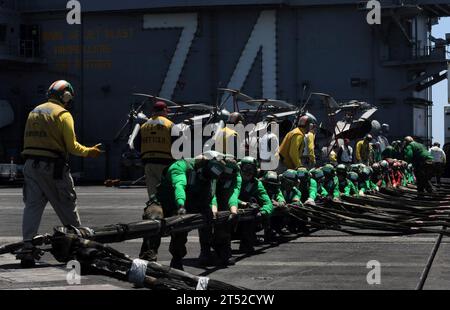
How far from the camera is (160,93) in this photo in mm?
42188

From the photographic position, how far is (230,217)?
10195mm

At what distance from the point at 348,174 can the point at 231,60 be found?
2515cm

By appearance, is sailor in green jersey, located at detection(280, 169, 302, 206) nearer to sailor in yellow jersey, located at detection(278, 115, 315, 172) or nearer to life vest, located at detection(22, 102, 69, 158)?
sailor in yellow jersey, located at detection(278, 115, 315, 172)

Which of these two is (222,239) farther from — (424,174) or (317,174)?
(424,174)

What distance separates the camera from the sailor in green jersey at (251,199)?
1159 centimetres

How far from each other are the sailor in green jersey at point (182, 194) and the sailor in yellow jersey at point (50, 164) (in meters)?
0.96

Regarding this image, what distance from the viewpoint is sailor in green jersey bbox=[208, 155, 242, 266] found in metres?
10.3

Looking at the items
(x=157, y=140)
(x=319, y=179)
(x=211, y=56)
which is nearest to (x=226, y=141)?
(x=157, y=140)

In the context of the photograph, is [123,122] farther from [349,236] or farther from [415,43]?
[349,236]

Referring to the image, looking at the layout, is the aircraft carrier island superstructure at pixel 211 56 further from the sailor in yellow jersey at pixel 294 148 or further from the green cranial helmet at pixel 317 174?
the green cranial helmet at pixel 317 174

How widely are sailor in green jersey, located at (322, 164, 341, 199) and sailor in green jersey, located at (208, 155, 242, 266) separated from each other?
16.3ft

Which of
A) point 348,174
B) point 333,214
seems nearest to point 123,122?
point 348,174

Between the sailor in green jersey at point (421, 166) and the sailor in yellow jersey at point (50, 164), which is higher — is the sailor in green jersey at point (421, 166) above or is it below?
below

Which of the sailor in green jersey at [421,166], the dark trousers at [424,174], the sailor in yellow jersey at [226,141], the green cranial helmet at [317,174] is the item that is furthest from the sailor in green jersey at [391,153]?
the sailor in yellow jersey at [226,141]
